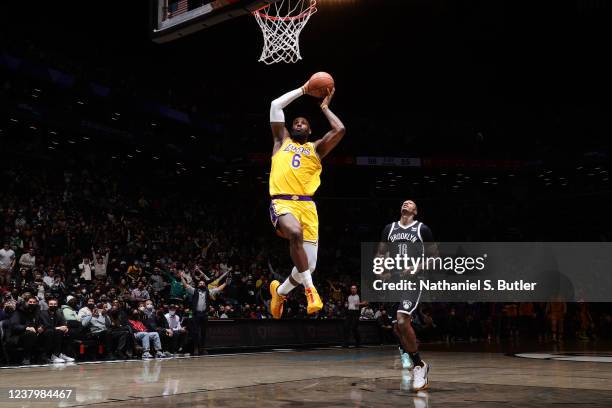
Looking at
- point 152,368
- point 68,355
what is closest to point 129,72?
point 68,355

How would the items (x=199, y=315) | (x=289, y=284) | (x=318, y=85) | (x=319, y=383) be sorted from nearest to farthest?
(x=318, y=85) → (x=289, y=284) → (x=319, y=383) → (x=199, y=315)

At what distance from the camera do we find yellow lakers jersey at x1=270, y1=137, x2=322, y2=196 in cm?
570

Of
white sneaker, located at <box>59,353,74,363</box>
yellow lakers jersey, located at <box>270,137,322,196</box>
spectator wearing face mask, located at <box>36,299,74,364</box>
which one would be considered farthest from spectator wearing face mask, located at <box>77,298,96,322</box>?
yellow lakers jersey, located at <box>270,137,322,196</box>

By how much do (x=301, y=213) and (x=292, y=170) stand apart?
37cm

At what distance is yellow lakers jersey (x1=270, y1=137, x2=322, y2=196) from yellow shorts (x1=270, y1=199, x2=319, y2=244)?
85 millimetres

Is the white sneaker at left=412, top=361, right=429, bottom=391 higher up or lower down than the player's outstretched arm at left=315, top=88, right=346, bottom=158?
lower down

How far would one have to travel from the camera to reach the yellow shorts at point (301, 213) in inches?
223

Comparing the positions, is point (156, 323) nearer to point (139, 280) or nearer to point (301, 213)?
point (139, 280)

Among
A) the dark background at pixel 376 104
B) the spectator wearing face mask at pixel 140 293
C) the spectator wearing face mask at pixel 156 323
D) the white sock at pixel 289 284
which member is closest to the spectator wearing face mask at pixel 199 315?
the spectator wearing face mask at pixel 156 323

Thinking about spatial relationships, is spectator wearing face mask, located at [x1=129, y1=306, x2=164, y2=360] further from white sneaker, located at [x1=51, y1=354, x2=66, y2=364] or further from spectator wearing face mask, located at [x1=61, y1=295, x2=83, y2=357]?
white sneaker, located at [x1=51, y1=354, x2=66, y2=364]

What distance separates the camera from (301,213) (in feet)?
18.7

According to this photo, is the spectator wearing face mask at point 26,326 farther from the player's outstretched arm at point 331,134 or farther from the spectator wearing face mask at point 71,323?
the player's outstretched arm at point 331,134

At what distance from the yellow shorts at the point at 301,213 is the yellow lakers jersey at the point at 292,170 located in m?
0.09

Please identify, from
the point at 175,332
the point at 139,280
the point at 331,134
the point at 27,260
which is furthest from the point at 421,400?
the point at 27,260
